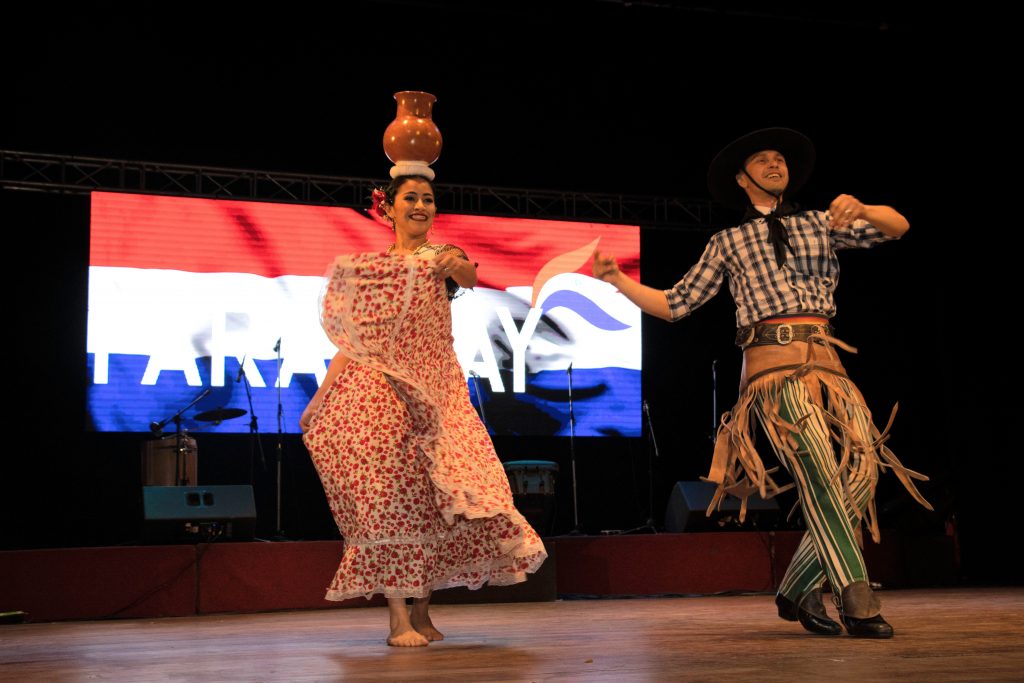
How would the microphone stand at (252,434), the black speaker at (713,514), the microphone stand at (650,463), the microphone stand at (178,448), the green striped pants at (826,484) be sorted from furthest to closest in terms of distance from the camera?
the microphone stand at (650,463)
the microphone stand at (252,434)
the black speaker at (713,514)
the microphone stand at (178,448)
the green striped pants at (826,484)

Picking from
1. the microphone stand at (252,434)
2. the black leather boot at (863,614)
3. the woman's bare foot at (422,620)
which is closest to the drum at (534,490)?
the microphone stand at (252,434)

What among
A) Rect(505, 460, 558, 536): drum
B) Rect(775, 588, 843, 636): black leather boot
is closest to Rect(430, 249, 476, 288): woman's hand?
Rect(775, 588, 843, 636): black leather boot

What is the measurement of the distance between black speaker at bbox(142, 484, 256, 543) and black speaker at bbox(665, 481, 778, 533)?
2435 mm

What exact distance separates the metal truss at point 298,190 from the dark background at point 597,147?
0.16 meters

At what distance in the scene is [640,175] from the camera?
808 cm

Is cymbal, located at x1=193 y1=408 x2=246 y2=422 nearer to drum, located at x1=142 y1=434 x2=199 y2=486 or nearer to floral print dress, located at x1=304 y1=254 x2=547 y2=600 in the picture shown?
drum, located at x1=142 y1=434 x2=199 y2=486

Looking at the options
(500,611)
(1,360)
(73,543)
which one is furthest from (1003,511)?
(1,360)

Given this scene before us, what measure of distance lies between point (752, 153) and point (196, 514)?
3.44 meters

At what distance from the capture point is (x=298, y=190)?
7695mm

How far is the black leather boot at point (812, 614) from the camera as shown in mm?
3074

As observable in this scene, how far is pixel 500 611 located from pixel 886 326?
4.52 metres

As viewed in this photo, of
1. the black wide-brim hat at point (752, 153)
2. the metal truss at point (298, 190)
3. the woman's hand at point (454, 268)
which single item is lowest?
the woman's hand at point (454, 268)

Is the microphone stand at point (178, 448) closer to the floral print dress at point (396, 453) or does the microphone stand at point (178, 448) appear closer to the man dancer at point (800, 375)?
the floral print dress at point (396, 453)

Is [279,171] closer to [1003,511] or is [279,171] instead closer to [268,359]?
[268,359]
